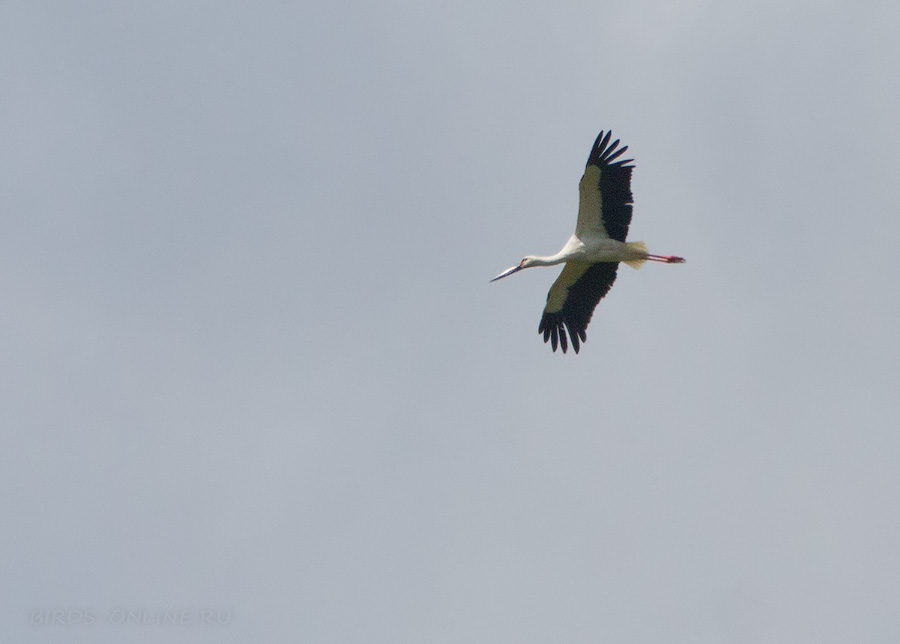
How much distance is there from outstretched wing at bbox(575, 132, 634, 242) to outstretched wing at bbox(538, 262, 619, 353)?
2.81 feet

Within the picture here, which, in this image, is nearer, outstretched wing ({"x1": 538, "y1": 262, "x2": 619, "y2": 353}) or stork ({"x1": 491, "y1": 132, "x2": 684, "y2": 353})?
stork ({"x1": 491, "y1": 132, "x2": 684, "y2": 353})

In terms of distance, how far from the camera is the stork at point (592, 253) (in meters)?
24.4

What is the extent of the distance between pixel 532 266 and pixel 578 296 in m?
0.87

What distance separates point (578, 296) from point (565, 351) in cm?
90

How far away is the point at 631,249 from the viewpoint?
24.9 metres

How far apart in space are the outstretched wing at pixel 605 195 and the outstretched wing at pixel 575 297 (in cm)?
86

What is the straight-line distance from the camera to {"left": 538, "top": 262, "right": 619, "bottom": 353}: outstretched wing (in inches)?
1011

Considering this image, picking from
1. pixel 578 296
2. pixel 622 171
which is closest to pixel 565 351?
pixel 578 296

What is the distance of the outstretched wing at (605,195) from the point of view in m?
24.4

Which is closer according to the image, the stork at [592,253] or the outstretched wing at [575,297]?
the stork at [592,253]

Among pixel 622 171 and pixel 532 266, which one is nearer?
pixel 622 171

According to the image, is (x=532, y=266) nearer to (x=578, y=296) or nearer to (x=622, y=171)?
(x=578, y=296)

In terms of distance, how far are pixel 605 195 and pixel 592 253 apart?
96 cm

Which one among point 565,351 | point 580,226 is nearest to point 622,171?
point 580,226
